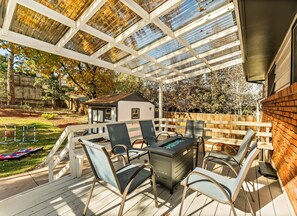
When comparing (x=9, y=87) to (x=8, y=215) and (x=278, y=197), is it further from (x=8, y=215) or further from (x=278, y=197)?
(x=278, y=197)

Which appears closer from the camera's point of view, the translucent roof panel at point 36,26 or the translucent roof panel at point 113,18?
the translucent roof panel at point 36,26

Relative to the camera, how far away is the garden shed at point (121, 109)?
8.71m

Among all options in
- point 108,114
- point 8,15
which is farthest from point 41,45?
point 108,114

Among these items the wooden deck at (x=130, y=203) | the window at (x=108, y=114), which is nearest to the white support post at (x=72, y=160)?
the wooden deck at (x=130, y=203)

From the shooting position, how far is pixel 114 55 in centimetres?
427

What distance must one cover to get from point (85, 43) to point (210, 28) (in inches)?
109

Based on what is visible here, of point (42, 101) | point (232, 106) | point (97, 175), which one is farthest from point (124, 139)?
point (42, 101)

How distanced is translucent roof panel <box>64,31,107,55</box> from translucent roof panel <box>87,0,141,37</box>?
387mm

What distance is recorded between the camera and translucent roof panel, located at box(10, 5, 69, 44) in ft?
8.25

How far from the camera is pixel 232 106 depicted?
9.70m

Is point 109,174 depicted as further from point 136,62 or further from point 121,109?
point 121,109

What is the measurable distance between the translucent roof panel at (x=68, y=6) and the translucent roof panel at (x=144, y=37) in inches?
45.5

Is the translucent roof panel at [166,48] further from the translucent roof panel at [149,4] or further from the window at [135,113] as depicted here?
the window at [135,113]

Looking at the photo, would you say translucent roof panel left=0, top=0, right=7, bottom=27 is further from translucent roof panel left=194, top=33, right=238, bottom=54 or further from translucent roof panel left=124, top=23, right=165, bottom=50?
translucent roof panel left=194, top=33, right=238, bottom=54
